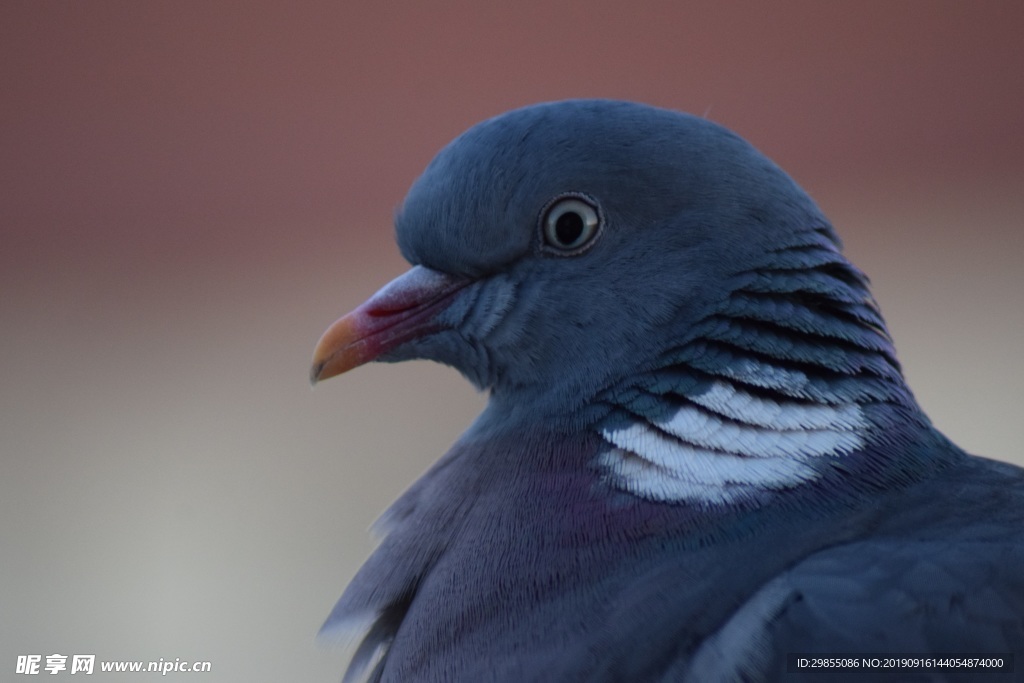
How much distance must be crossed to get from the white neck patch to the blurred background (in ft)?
5.88

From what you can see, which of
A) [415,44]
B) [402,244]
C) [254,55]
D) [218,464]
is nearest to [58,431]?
[218,464]

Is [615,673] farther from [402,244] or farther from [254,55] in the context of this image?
[254,55]

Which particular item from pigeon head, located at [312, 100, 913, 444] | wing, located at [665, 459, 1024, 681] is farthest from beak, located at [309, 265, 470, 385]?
wing, located at [665, 459, 1024, 681]

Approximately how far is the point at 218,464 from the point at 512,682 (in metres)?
2.36

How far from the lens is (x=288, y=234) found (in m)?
3.04

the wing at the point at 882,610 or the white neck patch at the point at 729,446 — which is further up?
the white neck patch at the point at 729,446

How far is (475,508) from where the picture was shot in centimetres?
113

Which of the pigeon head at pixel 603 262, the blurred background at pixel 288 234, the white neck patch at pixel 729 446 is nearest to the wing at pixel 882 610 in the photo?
the white neck patch at pixel 729 446

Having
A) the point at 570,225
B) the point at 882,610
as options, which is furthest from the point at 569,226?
the point at 882,610

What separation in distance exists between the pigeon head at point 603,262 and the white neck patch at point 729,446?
41 millimetres

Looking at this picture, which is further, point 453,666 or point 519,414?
point 519,414

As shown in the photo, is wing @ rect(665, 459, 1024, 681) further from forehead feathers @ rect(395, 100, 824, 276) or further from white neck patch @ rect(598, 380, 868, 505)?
Result: forehead feathers @ rect(395, 100, 824, 276)

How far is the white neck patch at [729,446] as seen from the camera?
1.04m

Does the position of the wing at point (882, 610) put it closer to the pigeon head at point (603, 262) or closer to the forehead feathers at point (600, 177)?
the pigeon head at point (603, 262)
